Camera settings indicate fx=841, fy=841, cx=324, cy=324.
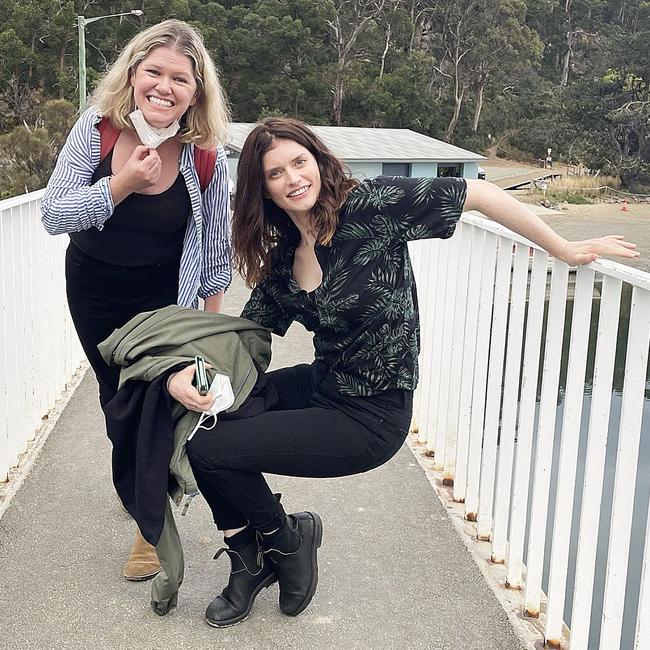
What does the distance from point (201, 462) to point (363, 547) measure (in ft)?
3.01

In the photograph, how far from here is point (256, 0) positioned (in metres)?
48.3

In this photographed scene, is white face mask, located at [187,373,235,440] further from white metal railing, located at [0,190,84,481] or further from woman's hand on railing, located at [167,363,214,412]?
white metal railing, located at [0,190,84,481]

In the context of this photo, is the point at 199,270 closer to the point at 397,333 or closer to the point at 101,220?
the point at 101,220

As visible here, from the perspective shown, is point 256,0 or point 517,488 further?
point 256,0

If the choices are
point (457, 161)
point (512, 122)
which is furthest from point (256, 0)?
point (457, 161)

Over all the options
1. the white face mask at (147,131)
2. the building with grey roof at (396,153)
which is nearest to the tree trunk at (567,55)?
the building with grey roof at (396,153)

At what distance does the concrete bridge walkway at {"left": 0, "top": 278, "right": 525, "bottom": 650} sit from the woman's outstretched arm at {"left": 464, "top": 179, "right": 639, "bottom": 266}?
108cm

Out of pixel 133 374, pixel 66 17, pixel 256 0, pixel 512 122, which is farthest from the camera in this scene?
pixel 512 122

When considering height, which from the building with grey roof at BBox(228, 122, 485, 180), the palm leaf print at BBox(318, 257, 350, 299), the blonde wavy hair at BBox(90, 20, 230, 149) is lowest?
the building with grey roof at BBox(228, 122, 485, 180)

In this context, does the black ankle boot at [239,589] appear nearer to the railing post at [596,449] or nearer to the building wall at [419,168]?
the railing post at [596,449]

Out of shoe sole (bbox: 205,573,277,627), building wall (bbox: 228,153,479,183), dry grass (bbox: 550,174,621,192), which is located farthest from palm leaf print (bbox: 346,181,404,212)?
dry grass (bbox: 550,174,621,192)

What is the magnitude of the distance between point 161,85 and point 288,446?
41.3 inches

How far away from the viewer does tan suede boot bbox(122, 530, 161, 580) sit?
258 cm

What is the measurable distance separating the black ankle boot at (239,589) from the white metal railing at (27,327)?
52.0 inches
